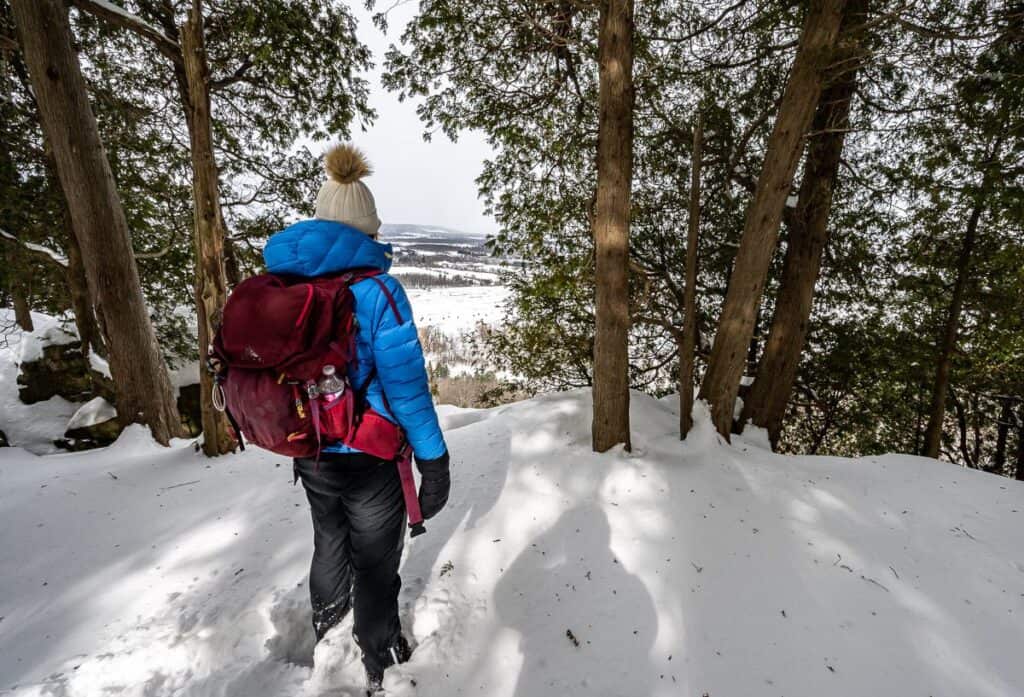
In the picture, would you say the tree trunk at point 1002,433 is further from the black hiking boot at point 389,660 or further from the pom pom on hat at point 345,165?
the pom pom on hat at point 345,165

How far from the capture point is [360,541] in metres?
1.78

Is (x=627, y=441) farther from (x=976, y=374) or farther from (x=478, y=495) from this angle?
(x=976, y=374)

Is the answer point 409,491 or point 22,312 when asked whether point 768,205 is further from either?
point 22,312

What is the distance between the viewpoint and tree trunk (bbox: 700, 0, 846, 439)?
3588mm

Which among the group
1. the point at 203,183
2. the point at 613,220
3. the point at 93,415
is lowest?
the point at 93,415

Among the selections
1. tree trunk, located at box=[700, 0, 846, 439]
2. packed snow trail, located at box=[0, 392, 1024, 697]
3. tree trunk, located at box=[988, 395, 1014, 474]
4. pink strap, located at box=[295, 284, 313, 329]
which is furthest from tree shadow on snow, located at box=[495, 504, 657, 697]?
tree trunk, located at box=[988, 395, 1014, 474]

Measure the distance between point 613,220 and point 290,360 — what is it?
109 inches

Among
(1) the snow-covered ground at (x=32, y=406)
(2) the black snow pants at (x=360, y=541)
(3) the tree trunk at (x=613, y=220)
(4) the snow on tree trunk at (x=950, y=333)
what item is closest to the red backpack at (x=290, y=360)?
(2) the black snow pants at (x=360, y=541)

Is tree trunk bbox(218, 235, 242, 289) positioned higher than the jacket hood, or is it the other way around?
the jacket hood

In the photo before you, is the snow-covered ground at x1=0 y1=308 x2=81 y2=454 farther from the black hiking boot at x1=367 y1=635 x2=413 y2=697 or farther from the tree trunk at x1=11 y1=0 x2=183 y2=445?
the black hiking boot at x1=367 y1=635 x2=413 y2=697

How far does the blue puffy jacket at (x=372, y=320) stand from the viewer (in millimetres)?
1554

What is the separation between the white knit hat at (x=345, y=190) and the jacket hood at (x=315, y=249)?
0.07 meters

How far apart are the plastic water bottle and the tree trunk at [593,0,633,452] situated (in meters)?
2.51

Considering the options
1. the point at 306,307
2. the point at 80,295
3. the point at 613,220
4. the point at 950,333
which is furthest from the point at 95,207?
the point at 950,333
